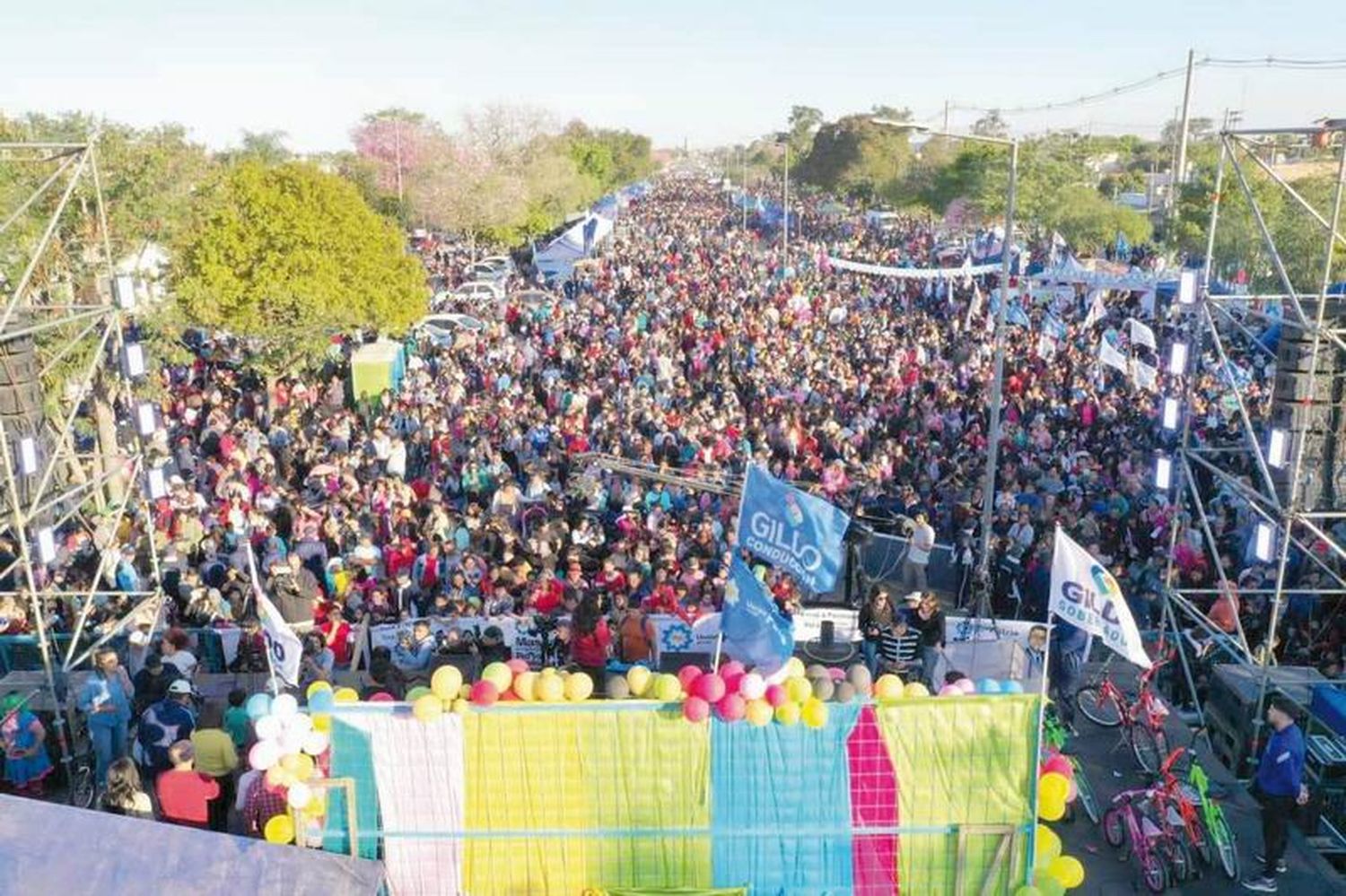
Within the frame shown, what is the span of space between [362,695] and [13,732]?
287cm

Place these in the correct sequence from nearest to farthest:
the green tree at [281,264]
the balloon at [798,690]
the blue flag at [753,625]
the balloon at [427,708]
Answer: the balloon at [427,708] < the balloon at [798,690] < the blue flag at [753,625] < the green tree at [281,264]

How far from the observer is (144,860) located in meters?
6.77

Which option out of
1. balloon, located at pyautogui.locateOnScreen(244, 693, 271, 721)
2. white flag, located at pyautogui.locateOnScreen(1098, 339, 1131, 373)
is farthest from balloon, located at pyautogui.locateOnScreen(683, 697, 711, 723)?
white flag, located at pyautogui.locateOnScreen(1098, 339, 1131, 373)

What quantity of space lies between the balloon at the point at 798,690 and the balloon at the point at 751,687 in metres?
0.17

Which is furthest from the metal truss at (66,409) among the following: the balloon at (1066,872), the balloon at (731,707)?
the balloon at (1066,872)

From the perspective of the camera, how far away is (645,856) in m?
7.57

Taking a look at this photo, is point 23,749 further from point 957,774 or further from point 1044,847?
point 1044,847

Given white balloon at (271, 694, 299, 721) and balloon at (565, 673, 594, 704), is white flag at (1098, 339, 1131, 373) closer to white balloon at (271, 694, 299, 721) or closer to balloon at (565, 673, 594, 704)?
balloon at (565, 673, 594, 704)

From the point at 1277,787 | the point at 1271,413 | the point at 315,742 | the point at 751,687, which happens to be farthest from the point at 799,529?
the point at 1271,413

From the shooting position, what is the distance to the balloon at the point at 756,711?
24.2 ft

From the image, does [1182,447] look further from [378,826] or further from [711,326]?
[711,326]

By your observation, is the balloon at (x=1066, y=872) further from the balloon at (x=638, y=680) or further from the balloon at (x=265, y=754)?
the balloon at (x=265, y=754)

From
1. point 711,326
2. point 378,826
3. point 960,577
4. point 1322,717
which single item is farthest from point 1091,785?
point 711,326

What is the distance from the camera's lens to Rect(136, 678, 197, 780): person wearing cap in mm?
9297
